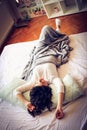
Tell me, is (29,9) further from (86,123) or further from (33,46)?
(86,123)

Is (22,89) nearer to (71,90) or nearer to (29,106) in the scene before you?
(29,106)

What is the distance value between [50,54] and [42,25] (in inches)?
62.7

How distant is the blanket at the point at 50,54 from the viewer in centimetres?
148

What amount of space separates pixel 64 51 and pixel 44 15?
6.08 feet

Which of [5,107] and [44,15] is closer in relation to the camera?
[5,107]

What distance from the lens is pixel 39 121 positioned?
3.75 feet

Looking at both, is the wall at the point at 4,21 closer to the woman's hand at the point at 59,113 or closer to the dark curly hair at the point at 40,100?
the dark curly hair at the point at 40,100

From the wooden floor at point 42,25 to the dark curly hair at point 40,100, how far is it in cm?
148

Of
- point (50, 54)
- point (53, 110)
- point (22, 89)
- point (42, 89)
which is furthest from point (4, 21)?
point (53, 110)

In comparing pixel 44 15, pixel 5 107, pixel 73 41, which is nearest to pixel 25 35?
pixel 44 15

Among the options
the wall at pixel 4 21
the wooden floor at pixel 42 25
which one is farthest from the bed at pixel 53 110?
the wall at pixel 4 21

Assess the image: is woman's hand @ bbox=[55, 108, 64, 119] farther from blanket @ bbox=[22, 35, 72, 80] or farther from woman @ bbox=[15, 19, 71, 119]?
blanket @ bbox=[22, 35, 72, 80]

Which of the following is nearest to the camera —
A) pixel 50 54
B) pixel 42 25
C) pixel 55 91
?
pixel 55 91

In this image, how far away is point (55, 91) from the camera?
1.22 meters
